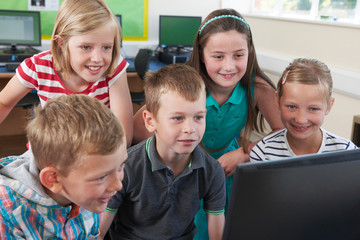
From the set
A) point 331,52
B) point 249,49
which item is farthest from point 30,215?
point 331,52

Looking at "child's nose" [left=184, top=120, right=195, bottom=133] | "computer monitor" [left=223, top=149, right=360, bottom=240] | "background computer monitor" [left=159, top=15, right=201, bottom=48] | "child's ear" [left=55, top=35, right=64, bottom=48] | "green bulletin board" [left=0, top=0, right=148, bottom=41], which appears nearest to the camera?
"computer monitor" [left=223, top=149, right=360, bottom=240]

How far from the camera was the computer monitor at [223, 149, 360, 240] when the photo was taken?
644 millimetres

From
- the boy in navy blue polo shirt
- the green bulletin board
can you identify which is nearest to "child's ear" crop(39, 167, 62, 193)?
the boy in navy blue polo shirt

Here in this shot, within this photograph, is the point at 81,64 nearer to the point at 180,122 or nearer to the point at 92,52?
the point at 92,52

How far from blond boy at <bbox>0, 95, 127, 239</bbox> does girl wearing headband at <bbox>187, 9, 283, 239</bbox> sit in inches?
26.9

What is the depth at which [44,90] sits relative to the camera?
145 centimetres

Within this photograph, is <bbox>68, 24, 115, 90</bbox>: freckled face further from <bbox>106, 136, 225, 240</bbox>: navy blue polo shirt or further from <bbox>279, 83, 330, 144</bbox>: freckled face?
<bbox>279, 83, 330, 144</bbox>: freckled face

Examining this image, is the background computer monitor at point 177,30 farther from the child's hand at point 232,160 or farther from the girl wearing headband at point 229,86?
the child's hand at point 232,160

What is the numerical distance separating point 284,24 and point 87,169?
2.94m

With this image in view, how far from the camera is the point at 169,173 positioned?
1.19 metres

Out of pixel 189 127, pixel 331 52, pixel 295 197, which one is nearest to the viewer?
pixel 295 197

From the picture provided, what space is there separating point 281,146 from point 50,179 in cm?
81

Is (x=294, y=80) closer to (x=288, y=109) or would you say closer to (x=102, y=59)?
(x=288, y=109)

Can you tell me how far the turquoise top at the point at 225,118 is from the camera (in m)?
1.62
